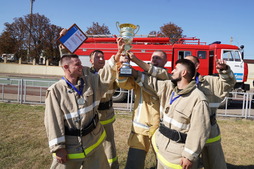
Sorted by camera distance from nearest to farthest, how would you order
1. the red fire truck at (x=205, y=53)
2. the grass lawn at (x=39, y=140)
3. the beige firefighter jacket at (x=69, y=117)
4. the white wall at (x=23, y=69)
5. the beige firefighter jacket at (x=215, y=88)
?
the beige firefighter jacket at (x=69, y=117) → the beige firefighter jacket at (x=215, y=88) → the grass lawn at (x=39, y=140) → the red fire truck at (x=205, y=53) → the white wall at (x=23, y=69)

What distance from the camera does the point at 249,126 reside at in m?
6.23

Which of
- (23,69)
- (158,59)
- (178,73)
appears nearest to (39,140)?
(158,59)

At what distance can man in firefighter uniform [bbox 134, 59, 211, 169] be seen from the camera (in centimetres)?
189

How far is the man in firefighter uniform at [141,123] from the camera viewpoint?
2490 millimetres

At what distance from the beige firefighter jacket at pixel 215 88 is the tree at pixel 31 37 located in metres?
33.7

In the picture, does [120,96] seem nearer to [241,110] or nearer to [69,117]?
[241,110]

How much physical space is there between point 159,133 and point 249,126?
17.6ft

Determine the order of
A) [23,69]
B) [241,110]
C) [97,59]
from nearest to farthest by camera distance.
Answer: [97,59], [241,110], [23,69]

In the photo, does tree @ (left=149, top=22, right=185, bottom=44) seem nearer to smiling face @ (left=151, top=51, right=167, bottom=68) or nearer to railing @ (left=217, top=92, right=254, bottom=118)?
railing @ (left=217, top=92, right=254, bottom=118)

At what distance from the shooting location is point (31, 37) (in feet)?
108

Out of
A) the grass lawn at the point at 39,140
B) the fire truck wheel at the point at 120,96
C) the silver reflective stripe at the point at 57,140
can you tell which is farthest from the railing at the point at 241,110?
the silver reflective stripe at the point at 57,140

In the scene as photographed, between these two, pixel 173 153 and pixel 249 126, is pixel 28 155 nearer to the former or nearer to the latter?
pixel 173 153

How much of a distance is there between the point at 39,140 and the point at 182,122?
12.4ft

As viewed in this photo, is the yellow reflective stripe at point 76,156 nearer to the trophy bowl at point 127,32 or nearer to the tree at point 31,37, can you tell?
the trophy bowl at point 127,32
